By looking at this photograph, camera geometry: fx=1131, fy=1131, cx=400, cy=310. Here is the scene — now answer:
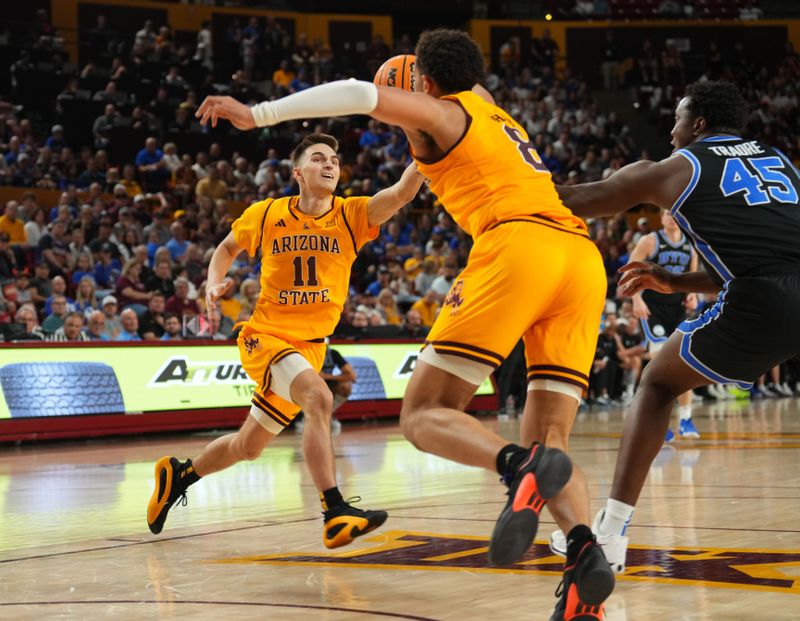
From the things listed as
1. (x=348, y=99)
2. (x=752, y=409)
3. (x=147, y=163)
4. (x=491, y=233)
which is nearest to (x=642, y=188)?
(x=491, y=233)

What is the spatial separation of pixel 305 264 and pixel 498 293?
2418 mm

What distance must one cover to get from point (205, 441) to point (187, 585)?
8.20 meters

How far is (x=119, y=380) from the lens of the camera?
12.8 metres

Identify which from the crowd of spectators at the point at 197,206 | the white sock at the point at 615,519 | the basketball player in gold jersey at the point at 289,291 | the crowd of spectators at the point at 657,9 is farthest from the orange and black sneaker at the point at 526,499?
the crowd of spectators at the point at 657,9

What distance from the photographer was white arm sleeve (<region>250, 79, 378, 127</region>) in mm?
3848

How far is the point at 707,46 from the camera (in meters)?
33.4

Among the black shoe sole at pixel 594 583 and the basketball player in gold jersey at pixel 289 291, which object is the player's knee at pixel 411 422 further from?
the basketball player in gold jersey at pixel 289 291

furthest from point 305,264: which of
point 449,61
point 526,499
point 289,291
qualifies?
point 526,499

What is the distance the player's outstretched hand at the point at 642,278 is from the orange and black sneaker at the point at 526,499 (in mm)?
1525

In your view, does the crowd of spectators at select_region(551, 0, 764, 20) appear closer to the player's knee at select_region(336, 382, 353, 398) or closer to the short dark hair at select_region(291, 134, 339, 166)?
the player's knee at select_region(336, 382, 353, 398)

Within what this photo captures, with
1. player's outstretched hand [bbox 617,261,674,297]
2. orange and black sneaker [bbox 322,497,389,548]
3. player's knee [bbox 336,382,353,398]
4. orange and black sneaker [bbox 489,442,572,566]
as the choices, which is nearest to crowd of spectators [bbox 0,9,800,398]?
player's knee [bbox 336,382,353,398]

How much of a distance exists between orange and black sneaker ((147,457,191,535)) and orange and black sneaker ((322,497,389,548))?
4.04ft

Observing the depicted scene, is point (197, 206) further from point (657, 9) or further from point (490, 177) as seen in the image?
point (657, 9)

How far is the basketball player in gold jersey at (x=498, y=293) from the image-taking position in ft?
12.1
